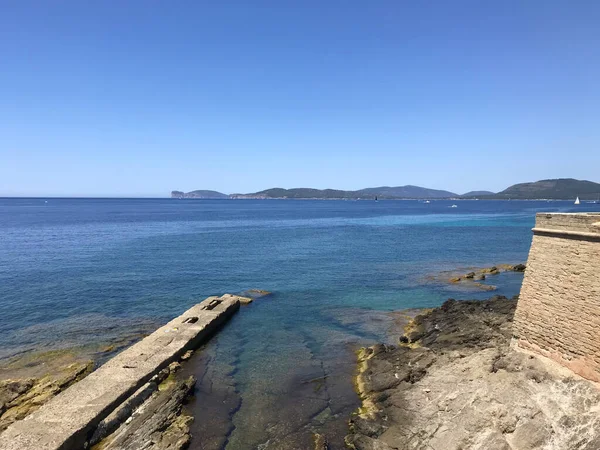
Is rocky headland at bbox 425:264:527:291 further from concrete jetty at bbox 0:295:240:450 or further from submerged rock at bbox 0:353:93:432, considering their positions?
submerged rock at bbox 0:353:93:432

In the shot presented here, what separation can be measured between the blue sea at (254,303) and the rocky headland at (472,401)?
178cm

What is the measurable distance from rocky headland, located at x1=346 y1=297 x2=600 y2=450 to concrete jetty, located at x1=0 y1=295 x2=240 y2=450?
10071 mm

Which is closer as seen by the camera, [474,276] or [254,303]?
[254,303]

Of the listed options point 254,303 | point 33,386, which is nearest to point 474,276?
point 254,303

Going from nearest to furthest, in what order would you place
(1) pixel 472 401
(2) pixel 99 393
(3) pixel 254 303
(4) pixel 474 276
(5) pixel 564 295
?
(1) pixel 472 401 → (5) pixel 564 295 → (2) pixel 99 393 → (3) pixel 254 303 → (4) pixel 474 276

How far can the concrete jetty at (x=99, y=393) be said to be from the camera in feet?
45.8

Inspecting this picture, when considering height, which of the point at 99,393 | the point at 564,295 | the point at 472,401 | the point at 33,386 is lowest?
the point at 33,386

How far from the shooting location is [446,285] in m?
37.9

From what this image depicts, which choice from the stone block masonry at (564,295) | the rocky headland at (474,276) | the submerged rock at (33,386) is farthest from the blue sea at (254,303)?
the stone block masonry at (564,295)

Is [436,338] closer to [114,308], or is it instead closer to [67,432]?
[67,432]

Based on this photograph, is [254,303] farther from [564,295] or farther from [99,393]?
[564,295]

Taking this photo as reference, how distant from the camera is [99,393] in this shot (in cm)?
1694

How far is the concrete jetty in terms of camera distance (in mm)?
13969

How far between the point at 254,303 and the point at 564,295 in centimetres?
2316
